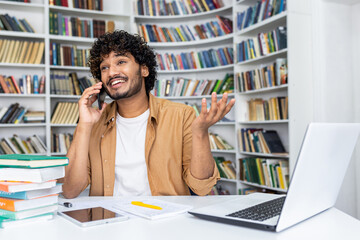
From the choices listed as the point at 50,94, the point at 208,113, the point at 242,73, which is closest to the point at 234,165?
the point at 242,73

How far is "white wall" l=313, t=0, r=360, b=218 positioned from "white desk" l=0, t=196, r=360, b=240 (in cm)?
229

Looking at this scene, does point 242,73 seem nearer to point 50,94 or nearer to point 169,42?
point 169,42

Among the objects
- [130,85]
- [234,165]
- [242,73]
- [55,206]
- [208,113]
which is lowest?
[234,165]

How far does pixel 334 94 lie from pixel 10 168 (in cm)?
285

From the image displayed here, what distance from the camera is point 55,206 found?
111 cm

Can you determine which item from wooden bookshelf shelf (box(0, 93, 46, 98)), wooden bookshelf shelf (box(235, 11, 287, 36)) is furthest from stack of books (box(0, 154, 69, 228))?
wooden bookshelf shelf (box(0, 93, 46, 98))

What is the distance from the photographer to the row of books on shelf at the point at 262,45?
11.1 feet

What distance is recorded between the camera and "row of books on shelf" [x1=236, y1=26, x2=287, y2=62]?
11.1 feet

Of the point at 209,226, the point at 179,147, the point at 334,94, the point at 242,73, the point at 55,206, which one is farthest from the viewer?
the point at 242,73

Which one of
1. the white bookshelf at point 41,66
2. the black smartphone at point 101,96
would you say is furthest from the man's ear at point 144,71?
the white bookshelf at point 41,66

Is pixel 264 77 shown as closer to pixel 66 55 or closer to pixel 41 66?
pixel 66 55

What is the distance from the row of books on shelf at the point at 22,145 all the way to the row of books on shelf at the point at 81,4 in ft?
4.93

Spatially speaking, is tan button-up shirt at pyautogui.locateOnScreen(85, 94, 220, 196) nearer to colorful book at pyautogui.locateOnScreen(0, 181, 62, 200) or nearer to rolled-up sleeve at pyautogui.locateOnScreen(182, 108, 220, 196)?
rolled-up sleeve at pyautogui.locateOnScreen(182, 108, 220, 196)

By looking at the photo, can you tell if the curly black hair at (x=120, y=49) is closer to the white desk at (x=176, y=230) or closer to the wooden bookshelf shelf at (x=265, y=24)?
the white desk at (x=176, y=230)
